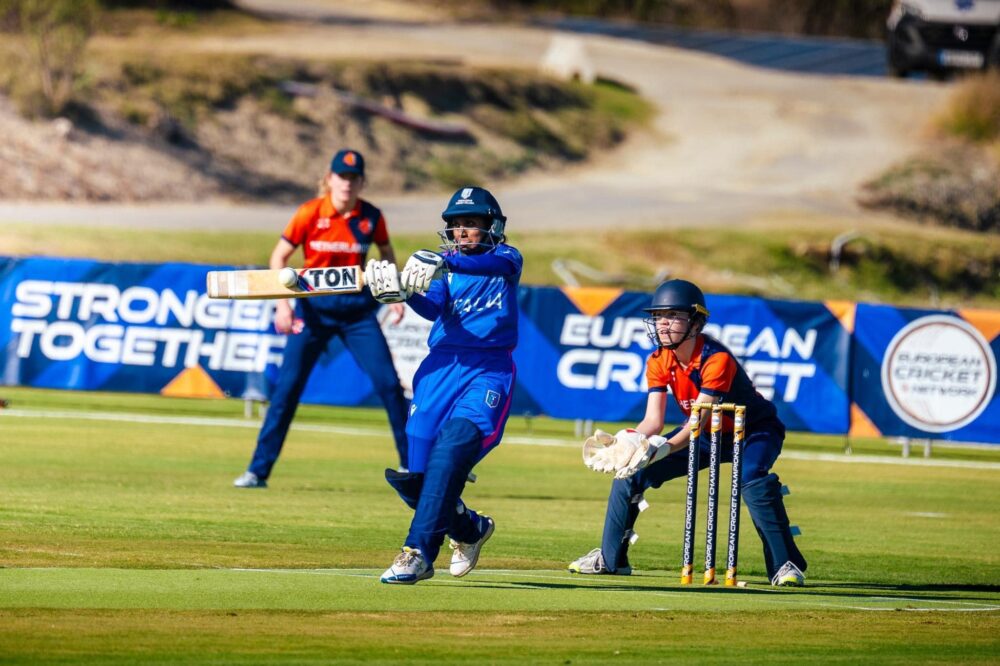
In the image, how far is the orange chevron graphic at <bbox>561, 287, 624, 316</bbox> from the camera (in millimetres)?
19688

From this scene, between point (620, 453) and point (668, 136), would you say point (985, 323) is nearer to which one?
point (620, 453)

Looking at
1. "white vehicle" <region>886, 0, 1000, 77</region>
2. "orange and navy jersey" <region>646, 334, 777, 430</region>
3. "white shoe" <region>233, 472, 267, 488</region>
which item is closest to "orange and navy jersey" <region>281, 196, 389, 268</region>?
"white shoe" <region>233, 472, 267, 488</region>

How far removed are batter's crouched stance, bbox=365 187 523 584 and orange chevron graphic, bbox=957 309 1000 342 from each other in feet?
39.3

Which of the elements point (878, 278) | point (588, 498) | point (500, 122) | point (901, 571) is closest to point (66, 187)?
point (500, 122)


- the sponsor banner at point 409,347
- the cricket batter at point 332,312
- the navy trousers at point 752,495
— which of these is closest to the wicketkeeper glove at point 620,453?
the navy trousers at point 752,495

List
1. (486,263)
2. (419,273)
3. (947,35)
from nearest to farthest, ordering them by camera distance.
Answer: (419,273) < (486,263) < (947,35)

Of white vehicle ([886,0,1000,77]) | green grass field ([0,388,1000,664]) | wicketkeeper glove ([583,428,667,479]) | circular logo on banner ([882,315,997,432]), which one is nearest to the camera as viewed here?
green grass field ([0,388,1000,664])

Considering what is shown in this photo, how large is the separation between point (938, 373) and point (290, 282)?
12929 mm

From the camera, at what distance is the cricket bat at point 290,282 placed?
8195mm

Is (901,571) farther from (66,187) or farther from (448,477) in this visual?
(66,187)

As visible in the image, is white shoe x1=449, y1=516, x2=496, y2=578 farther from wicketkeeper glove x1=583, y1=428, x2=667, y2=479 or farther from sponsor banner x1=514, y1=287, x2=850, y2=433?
sponsor banner x1=514, y1=287, x2=850, y2=433

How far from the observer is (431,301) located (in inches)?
332

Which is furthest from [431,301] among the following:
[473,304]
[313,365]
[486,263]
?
[313,365]

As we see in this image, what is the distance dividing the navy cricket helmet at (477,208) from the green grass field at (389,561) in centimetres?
196
